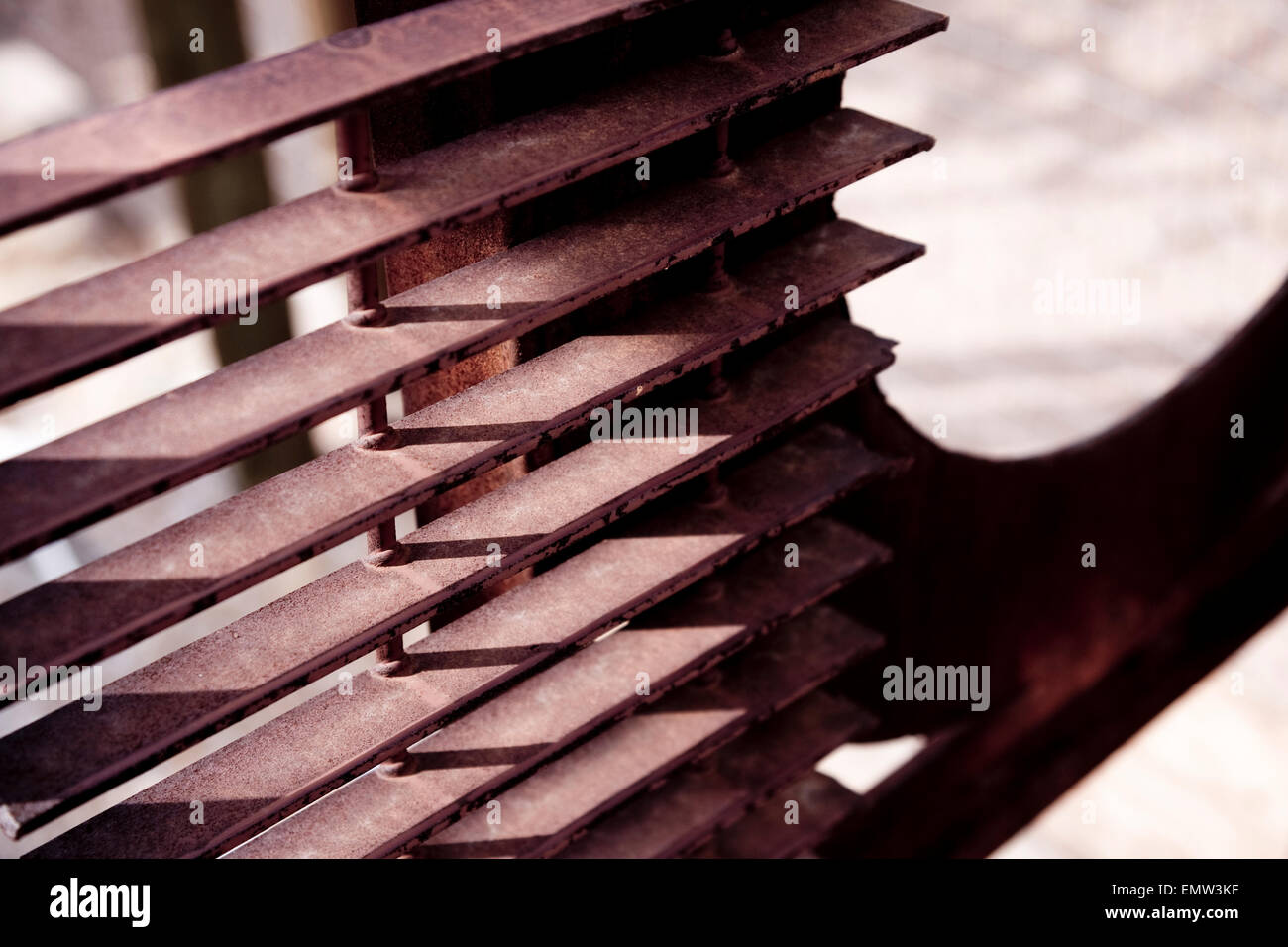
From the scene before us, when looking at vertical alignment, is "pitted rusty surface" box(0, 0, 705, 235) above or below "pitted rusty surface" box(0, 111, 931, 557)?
above

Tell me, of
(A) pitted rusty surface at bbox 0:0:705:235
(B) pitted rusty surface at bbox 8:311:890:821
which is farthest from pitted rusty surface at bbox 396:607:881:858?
(A) pitted rusty surface at bbox 0:0:705:235

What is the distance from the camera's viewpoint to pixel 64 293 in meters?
1.00

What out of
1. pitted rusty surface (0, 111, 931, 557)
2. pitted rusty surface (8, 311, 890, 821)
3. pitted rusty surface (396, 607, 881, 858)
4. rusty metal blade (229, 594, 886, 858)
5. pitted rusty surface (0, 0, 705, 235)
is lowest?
pitted rusty surface (396, 607, 881, 858)

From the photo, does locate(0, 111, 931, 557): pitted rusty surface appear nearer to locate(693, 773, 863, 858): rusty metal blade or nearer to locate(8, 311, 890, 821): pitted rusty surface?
locate(8, 311, 890, 821): pitted rusty surface

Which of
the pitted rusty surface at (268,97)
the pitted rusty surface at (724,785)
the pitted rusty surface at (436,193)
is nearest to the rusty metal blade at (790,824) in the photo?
the pitted rusty surface at (724,785)

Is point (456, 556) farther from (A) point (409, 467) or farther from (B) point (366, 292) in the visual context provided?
(B) point (366, 292)

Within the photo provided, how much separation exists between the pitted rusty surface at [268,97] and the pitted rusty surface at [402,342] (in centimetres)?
22

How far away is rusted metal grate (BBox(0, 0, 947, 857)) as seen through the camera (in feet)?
3.40

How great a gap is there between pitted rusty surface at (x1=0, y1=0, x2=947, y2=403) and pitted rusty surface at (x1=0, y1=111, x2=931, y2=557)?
10cm

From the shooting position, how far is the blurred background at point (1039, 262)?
2490mm

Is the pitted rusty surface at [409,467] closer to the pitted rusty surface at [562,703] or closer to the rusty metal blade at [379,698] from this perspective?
the rusty metal blade at [379,698]
